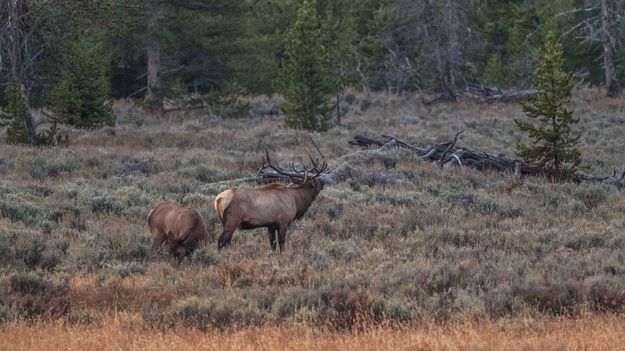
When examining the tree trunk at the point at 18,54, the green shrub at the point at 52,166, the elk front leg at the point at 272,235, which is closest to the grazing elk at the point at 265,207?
the elk front leg at the point at 272,235

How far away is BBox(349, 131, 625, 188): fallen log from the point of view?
1917cm

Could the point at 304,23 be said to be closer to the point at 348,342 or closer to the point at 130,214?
the point at 130,214

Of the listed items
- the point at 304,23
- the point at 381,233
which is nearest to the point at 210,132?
the point at 304,23

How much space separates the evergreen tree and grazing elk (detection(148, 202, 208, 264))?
14031 mm

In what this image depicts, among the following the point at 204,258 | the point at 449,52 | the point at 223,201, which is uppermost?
the point at 223,201

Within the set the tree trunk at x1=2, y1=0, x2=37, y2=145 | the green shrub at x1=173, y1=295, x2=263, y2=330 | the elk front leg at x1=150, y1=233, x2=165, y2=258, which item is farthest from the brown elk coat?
the tree trunk at x1=2, y1=0, x2=37, y2=145

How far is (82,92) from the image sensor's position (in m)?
26.0

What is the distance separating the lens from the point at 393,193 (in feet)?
54.6

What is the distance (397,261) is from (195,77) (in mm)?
31851

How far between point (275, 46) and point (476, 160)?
23.6 metres

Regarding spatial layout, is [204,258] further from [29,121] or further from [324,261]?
[29,121]

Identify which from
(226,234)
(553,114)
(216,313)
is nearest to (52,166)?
(226,234)

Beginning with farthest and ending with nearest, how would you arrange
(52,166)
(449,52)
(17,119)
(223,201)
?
(449,52) < (17,119) < (52,166) < (223,201)

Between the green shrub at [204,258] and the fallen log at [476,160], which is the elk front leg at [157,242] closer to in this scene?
the green shrub at [204,258]
